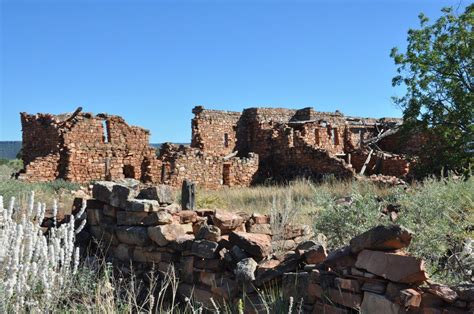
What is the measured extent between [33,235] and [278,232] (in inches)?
120

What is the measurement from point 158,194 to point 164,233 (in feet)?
2.86

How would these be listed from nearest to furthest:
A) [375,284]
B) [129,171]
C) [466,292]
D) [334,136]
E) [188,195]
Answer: [466,292]
[375,284]
[188,195]
[129,171]
[334,136]

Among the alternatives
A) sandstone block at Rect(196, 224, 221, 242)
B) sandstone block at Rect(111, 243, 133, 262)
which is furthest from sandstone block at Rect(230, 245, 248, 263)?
sandstone block at Rect(111, 243, 133, 262)

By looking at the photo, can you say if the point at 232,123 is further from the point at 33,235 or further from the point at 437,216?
the point at 33,235

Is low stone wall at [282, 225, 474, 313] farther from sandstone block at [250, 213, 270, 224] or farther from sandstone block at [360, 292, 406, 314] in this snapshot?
sandstone block at [250, 213, 270, 224]

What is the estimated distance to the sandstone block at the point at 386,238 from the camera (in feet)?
13.0

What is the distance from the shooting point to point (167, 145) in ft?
72.7

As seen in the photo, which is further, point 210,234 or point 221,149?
point 221,149

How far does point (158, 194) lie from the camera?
278 inches

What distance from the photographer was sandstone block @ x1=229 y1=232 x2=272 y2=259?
552 centimetres

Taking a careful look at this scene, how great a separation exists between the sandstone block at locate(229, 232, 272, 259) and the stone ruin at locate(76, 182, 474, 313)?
0.01 m

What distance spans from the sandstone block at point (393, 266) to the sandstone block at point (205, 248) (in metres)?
2.05

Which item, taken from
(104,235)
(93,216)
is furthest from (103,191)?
(104,235)

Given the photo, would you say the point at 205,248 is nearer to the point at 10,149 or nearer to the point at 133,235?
the point at 133,235
